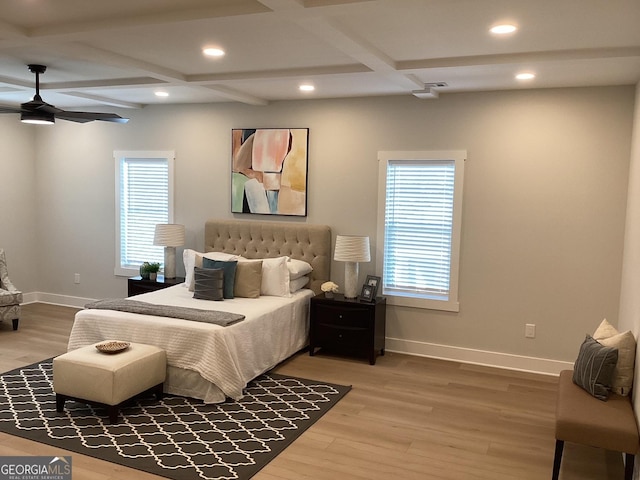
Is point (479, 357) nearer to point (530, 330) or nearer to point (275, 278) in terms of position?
point (530, 330)

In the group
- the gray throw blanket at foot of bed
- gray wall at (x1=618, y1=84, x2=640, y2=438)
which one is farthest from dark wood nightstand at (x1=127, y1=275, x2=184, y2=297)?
gray wall at (x1=618, y1=84, x2=640, y2=438)

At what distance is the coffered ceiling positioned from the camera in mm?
2902

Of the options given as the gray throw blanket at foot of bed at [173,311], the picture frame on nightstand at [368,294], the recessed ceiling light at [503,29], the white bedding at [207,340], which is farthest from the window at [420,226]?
the recessed ceiling light at [503,29]

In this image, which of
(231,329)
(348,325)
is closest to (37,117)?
(231,329)

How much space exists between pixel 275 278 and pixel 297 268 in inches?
10.0

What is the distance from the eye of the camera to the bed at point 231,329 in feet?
13.8

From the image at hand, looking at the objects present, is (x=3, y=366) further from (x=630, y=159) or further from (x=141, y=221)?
(x=630, y=159)

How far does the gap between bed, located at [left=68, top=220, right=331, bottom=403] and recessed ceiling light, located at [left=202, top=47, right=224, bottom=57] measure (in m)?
1.99

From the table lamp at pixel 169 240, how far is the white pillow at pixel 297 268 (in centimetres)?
135

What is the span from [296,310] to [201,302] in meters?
0.90

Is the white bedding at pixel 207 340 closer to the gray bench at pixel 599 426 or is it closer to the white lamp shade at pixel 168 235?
the white lamp shade at pixel 168 235

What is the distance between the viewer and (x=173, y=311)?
14.9ft

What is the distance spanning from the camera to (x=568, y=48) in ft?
11.9

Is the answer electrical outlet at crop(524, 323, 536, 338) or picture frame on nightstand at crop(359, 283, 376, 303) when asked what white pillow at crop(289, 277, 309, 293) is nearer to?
picture frame on nightstand at crop(359, 283, 376, 303)
